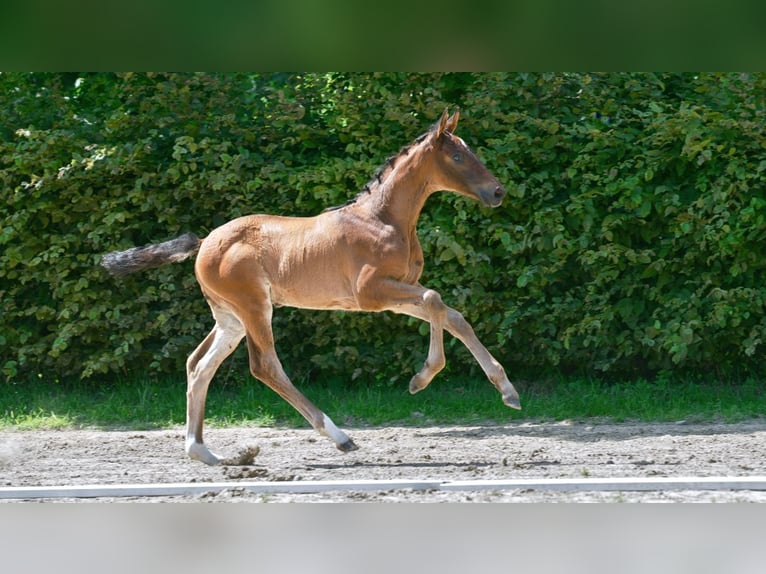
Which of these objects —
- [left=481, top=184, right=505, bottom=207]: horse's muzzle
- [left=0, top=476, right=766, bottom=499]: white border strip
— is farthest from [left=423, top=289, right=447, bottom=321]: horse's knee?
[left=0, top=476, right=766, bottom=499]: white border strip

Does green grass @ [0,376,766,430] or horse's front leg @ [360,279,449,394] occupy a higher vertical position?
horse's front leg @ [360,279,449,394]

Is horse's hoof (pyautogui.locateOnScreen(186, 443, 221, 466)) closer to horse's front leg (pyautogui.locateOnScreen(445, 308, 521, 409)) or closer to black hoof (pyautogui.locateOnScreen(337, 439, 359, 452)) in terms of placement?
black hoof (pyautogui.locateOnScreen(337, 439, 359, 452))

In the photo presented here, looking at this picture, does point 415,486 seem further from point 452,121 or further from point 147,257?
point 147,257

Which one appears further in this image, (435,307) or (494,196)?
(494,196)

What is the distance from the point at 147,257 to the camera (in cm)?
633

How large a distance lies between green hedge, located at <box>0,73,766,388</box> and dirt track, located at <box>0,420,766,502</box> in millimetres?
1177

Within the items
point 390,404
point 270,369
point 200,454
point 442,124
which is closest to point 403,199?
point 442,124

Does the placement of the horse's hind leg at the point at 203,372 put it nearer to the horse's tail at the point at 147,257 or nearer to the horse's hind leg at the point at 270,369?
the horse's hind leg at the point at 270,369

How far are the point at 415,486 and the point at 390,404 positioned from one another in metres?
3.90

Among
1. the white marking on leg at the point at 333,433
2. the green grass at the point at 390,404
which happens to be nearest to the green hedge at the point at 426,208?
the green grass at the point at 390,404

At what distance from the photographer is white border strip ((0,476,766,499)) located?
426 centimetres

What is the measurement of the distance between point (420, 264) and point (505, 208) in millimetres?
2379

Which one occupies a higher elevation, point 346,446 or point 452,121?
point 452,121
